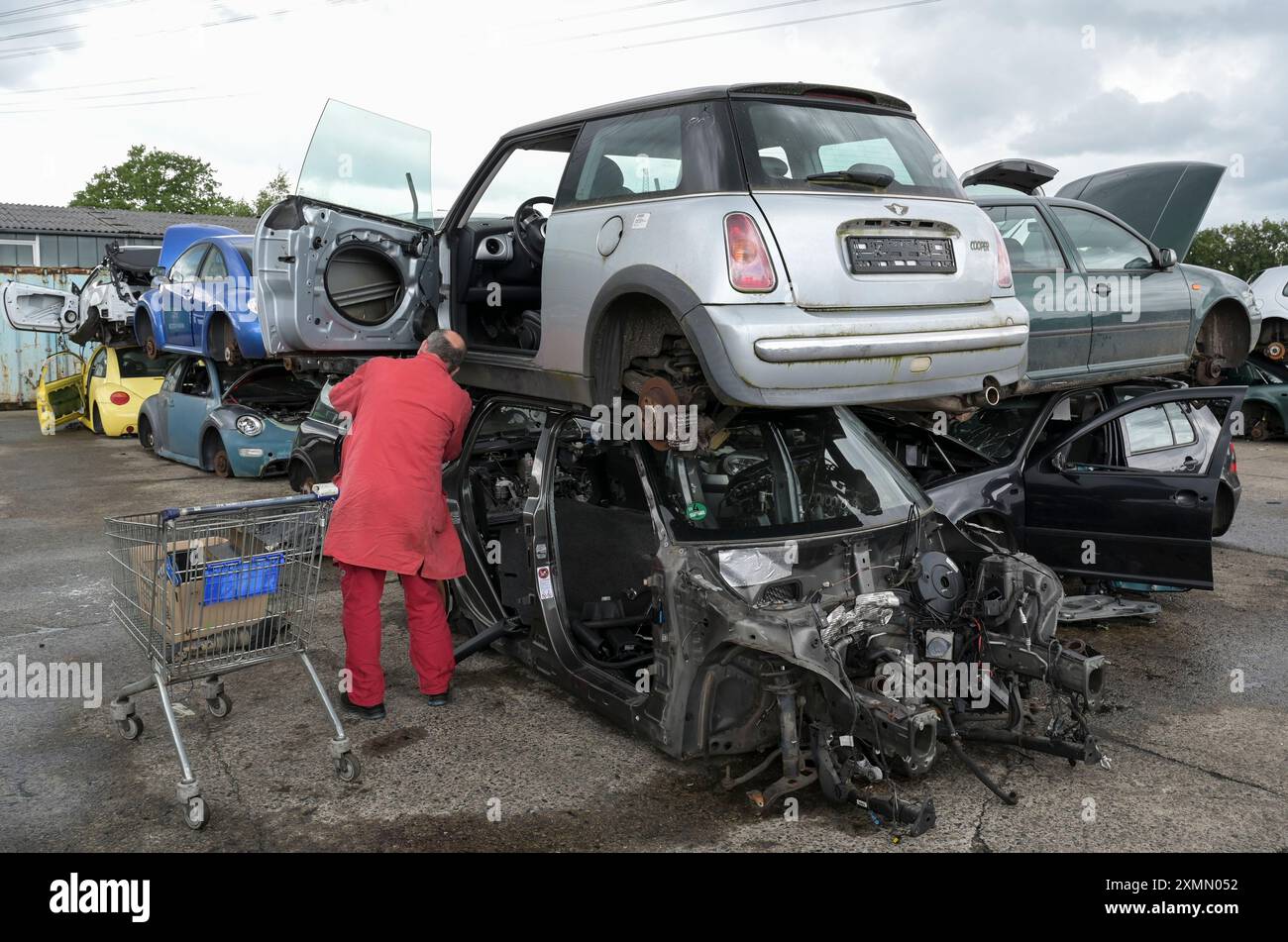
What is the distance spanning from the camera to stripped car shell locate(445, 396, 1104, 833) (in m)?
3.68

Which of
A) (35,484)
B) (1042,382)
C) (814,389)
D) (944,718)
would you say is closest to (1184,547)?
(1042,382)

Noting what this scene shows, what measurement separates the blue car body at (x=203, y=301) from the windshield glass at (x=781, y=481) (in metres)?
6.96

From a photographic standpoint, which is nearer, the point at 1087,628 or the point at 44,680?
the point at 44,680

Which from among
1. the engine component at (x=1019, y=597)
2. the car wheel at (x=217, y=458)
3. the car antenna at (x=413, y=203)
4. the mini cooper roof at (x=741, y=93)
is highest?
the mini cooper roof at (x=741, y=93)

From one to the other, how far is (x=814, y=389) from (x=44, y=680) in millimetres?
4334

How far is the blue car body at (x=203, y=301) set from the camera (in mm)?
10484

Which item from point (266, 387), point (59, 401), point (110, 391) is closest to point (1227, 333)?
point (266, 387)

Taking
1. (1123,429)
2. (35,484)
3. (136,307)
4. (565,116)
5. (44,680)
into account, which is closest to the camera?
(565,116)

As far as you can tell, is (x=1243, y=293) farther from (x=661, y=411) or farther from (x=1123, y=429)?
(x=661, y=411)

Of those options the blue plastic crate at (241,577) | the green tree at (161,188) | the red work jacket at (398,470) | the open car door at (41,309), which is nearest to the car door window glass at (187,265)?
the open car door at (41,309)

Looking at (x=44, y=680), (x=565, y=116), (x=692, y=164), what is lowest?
(x=44, y=680)

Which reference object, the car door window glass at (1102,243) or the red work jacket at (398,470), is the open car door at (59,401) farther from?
the car door window glass at (1102,243)

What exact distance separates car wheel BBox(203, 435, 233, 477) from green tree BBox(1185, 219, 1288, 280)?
21783 mm

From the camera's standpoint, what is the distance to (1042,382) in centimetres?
669
